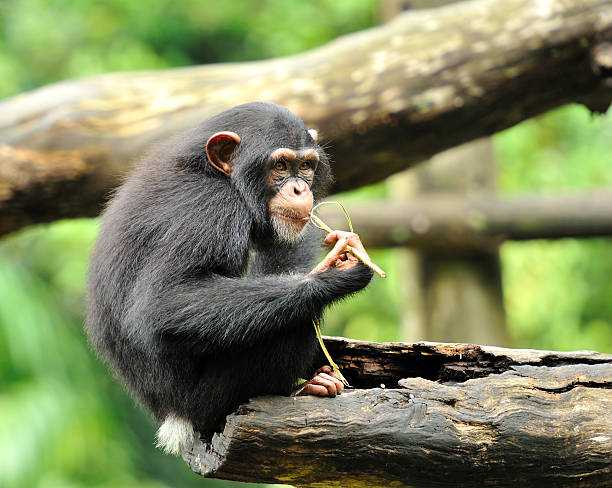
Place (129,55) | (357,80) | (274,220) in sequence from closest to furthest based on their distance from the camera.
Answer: (274,220) < (357,80) < (129,55)

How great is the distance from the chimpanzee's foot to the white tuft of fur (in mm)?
460

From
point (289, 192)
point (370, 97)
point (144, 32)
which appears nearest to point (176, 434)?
point (289, 192)

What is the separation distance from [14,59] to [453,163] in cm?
736

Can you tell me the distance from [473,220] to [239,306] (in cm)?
371

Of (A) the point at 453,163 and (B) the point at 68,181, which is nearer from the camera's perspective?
(B) the point at 68,181

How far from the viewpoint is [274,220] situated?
3285 mm

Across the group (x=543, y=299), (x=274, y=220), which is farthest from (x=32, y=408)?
(x=543, y=299)

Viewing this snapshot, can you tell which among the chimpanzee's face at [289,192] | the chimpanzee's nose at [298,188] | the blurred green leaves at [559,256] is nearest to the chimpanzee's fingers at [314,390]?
the chimpanzee's face at [289,192]

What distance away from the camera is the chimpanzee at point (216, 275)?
281cm

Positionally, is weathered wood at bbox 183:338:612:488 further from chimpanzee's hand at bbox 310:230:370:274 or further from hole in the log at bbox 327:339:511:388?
chimpanzee's hand at bbox 310:230:370:274

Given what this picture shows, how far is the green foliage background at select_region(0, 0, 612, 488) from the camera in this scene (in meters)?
7.65

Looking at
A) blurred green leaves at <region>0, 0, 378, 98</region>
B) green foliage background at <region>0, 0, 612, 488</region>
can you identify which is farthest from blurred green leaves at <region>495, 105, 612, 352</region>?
blurred green leaves at <region>0, 0, 378, 98</region>

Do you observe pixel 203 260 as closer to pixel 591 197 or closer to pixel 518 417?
pixel 518 417

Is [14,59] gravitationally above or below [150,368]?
below
